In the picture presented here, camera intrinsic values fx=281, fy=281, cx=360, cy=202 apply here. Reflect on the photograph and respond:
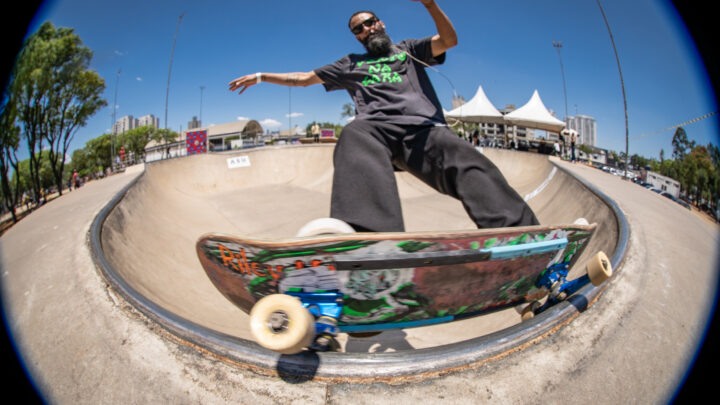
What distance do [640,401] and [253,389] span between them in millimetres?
1593

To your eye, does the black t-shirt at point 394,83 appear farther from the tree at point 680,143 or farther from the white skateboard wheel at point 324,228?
the tree at point 680,143

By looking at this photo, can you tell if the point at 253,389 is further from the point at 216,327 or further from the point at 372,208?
the point at 216,327

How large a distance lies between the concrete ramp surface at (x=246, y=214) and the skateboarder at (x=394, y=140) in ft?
3.36

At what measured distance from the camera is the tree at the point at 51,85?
2.32 meters

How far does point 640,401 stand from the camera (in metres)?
1.16

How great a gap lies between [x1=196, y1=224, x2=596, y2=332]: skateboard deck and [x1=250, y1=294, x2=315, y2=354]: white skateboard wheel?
0.21 m

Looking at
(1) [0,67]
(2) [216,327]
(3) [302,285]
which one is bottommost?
(2) [216,327]

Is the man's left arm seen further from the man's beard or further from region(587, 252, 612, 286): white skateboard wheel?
region(587, 252, 612, 286): white skateboard wheel

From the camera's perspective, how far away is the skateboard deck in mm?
1140

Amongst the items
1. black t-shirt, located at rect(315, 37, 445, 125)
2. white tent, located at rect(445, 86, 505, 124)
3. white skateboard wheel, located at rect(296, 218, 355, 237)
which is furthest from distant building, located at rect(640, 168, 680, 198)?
white tent, located at rect(445, 86, 505, 124)

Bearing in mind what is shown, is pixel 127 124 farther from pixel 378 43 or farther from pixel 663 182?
pixel 663 182

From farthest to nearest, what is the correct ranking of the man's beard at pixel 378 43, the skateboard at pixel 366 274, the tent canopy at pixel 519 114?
the tent canopy at pixel 519 114, the man's beard at pixel 378 43, the skateboard at pixel 366 274

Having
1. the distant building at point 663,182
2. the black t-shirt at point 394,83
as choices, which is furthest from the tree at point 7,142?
the distant building at point 663,182

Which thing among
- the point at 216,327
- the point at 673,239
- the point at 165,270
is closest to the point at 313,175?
Answer: the point at 165,270
